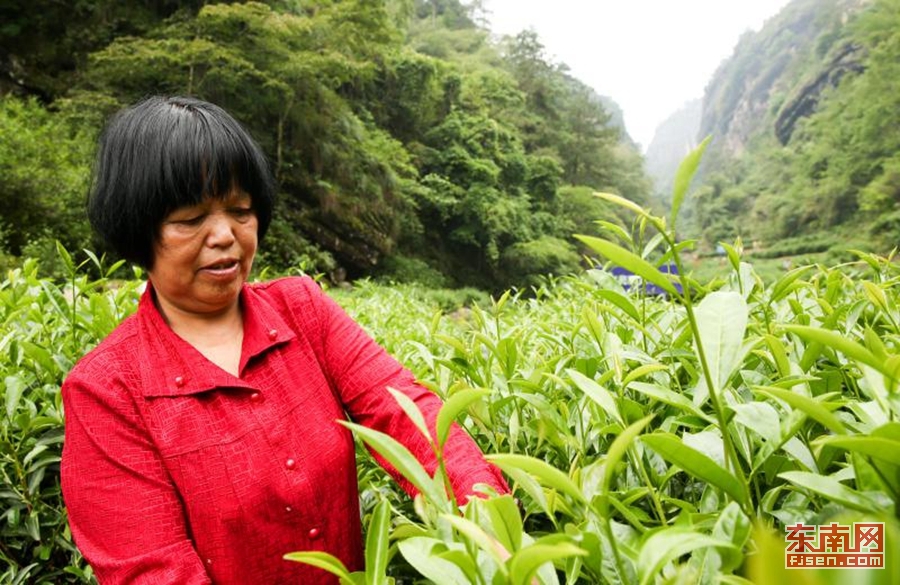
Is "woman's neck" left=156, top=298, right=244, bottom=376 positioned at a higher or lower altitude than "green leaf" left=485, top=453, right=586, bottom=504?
lower

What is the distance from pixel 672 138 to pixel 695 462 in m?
110

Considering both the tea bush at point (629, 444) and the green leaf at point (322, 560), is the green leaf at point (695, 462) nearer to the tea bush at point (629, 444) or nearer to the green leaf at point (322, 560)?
the tea bush at point (629, 444)

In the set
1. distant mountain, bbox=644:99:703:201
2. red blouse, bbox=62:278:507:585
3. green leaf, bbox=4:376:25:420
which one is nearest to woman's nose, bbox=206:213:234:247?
red blouse, bbox=62:278:507:585

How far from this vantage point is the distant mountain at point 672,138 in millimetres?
87875

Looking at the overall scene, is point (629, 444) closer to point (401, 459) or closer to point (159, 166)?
point (401, 459)

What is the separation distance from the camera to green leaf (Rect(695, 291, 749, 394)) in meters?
0.46

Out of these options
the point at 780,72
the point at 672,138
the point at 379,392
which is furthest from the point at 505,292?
the point at 672,138

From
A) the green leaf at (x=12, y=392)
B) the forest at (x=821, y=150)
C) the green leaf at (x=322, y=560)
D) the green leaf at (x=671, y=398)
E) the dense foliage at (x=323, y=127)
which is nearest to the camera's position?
the green leaf at (x=322, y=560)

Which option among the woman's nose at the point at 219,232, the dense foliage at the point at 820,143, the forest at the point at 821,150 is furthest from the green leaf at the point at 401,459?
the dense foliage at the point at 820,143

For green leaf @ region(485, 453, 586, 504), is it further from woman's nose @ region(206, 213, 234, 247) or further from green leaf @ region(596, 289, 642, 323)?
woman's nose @ region(206, 213, 234, 247)

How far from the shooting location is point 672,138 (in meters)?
99.4

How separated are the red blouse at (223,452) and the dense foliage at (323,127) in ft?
16.5

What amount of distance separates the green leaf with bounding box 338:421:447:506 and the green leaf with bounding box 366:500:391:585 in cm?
7

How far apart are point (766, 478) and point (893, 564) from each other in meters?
0.39
